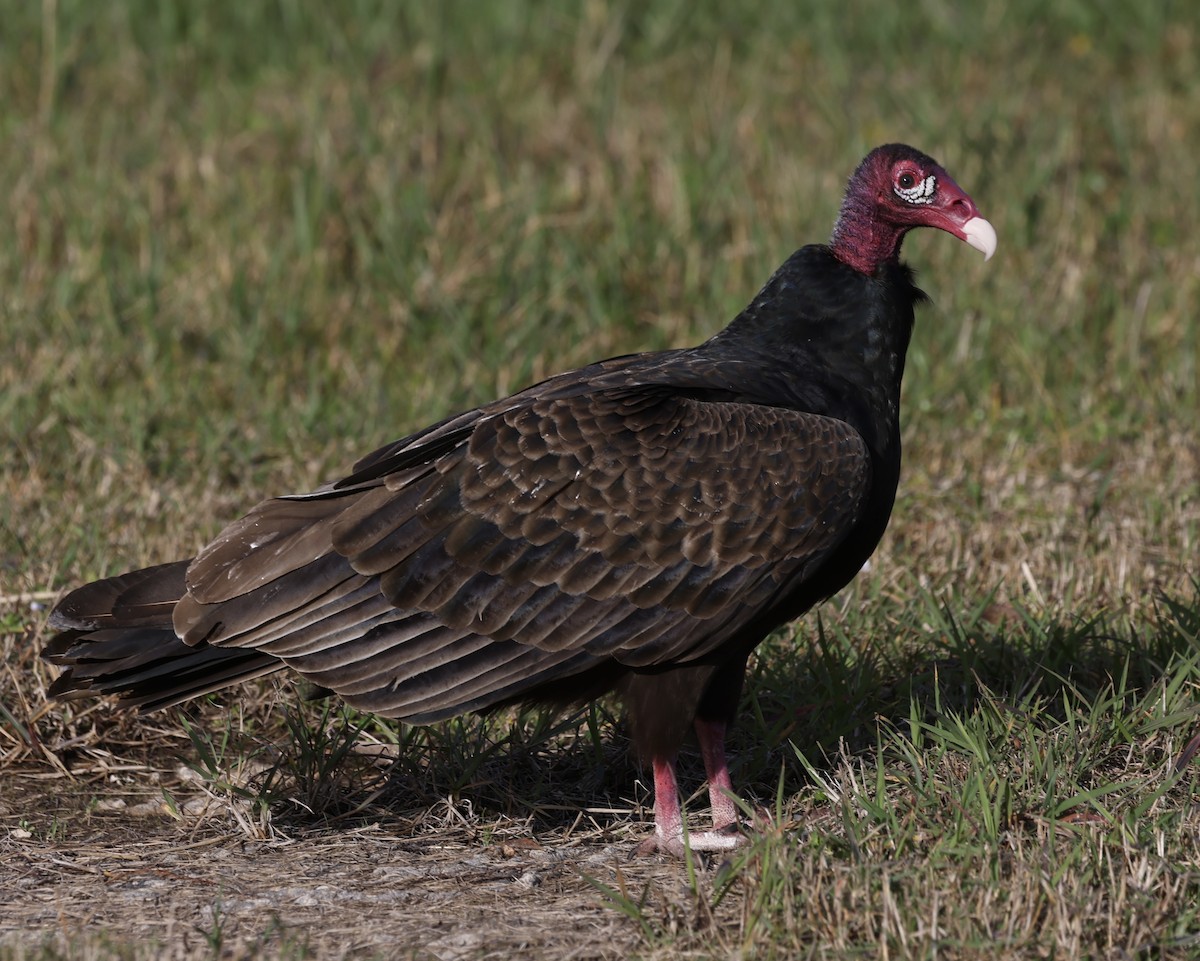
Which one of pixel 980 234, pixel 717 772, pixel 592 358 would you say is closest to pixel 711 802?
pixel 717 772

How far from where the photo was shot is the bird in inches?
144

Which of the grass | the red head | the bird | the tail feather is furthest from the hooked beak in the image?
the tail feather

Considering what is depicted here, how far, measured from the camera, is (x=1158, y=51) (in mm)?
8867

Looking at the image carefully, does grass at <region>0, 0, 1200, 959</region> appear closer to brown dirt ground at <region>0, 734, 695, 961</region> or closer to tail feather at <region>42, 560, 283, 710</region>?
brown dirt ground at <region>0, 734, 695, 961</region>

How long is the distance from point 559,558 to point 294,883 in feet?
2.90

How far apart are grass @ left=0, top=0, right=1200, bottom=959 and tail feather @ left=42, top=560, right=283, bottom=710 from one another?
0.33m

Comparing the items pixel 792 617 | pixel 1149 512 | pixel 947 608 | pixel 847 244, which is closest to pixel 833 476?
pixel 792 617

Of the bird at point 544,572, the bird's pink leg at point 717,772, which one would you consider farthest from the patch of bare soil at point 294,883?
the bird at point 544,572

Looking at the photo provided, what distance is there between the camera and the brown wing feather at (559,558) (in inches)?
144

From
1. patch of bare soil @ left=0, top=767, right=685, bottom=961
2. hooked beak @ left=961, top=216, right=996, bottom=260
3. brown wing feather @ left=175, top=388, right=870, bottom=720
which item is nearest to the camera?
patch of bare soil @ left=0, top=767, right=685, bottom=961

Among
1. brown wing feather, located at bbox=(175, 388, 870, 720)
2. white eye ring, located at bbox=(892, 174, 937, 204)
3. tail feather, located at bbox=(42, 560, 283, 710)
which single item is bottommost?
tail feather, located at bbox=(42, 560, 283, 710)

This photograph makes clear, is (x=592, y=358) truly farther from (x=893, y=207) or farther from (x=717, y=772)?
(x=717, y=772)

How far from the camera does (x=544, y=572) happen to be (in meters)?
3.69

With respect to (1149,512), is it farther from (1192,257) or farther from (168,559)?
(168,559)
